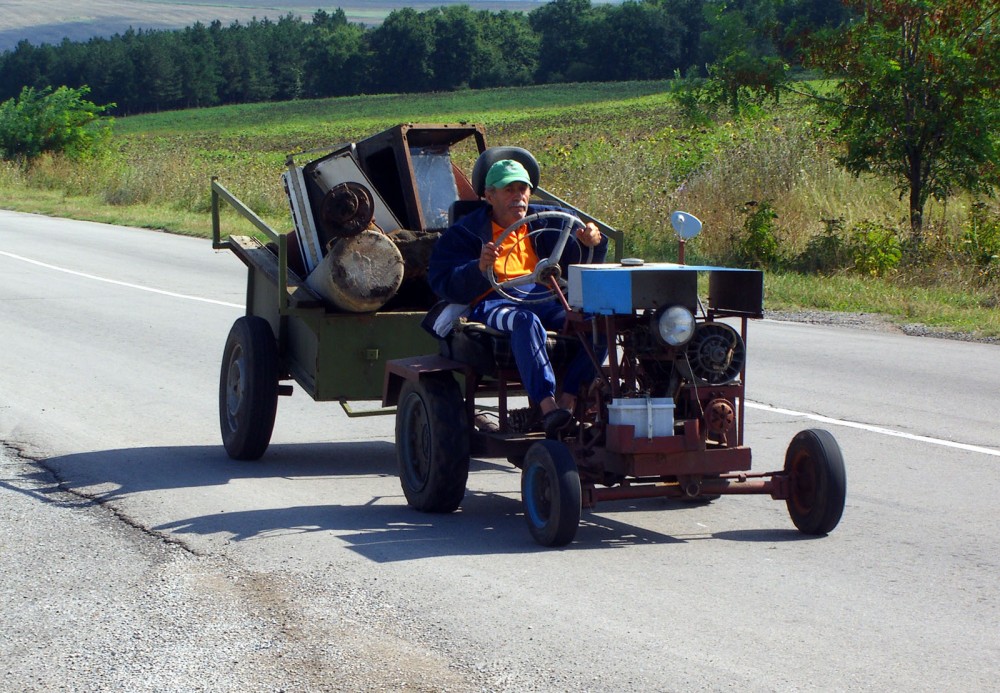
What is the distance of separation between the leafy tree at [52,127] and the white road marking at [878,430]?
1312 inches

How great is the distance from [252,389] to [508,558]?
2.46 m

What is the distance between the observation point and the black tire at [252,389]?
750cm

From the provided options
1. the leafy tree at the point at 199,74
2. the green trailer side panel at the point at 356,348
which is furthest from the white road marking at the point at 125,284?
the leafy tree at the point at 199,74

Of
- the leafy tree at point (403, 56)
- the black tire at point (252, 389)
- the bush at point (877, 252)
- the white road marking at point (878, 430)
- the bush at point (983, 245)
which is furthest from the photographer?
the leafy tree at point (403, 56)

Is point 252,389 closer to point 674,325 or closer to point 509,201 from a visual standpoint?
point 509,201

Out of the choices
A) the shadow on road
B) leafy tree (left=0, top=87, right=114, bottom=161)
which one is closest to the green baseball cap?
the shadow on road

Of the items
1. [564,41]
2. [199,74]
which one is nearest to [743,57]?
[564,41]

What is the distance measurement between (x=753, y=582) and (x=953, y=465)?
2822mm

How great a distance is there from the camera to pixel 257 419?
7543mm

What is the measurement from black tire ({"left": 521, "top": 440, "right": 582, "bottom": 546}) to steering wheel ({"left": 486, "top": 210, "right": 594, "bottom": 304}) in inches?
31.1

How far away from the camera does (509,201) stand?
6.42m

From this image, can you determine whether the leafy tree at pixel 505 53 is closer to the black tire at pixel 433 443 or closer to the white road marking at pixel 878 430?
the white road marking at pixel 878 430

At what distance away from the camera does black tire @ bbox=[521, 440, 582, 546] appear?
5465 mm

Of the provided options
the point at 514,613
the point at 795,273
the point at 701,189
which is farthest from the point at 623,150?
the point at 514,613
